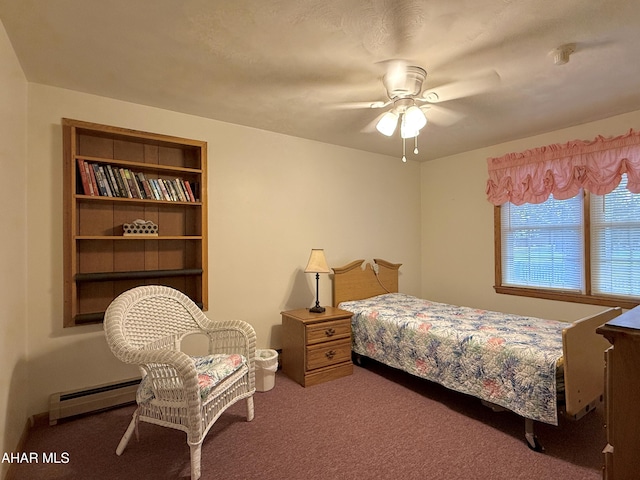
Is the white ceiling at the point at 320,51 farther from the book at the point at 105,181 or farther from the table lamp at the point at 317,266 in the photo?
the table lamp at the point at 317,266

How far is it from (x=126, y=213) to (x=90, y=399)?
54.5 inches

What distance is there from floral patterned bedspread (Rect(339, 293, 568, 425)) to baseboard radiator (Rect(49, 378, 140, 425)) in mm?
1991

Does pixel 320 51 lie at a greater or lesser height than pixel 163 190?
greater

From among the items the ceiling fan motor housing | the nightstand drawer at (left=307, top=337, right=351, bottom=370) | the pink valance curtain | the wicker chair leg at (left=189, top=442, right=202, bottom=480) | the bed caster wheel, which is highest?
the ceiling fan motor housing

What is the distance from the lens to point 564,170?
316cm

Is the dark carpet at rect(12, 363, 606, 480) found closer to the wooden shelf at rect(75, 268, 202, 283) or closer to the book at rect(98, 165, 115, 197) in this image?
the wooden shelf at rect(75, 268, 202, 283)

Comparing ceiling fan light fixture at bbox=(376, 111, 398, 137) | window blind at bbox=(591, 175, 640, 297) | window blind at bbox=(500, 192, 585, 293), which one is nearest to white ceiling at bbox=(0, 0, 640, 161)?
ceiling fan light fixture at bbox=(376, 111, 398, 137)

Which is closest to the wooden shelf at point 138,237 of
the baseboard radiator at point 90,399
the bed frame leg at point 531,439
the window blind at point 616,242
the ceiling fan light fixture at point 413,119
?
the baseboard radiator at point 90,399

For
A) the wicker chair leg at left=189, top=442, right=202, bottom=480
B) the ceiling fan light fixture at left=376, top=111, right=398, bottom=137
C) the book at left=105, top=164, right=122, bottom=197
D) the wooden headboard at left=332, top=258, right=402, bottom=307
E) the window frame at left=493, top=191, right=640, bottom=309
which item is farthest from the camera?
the wooden headboard at left=332, top=258, right=402, bottom=307

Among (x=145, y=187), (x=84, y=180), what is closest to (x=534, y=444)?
(x=145, y=187)

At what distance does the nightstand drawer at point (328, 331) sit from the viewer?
2930 millimetres

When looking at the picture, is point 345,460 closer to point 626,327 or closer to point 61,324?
point 626,327

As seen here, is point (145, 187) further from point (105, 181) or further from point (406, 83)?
point (406, 83)

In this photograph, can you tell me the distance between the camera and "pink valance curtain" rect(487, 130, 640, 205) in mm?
2801
